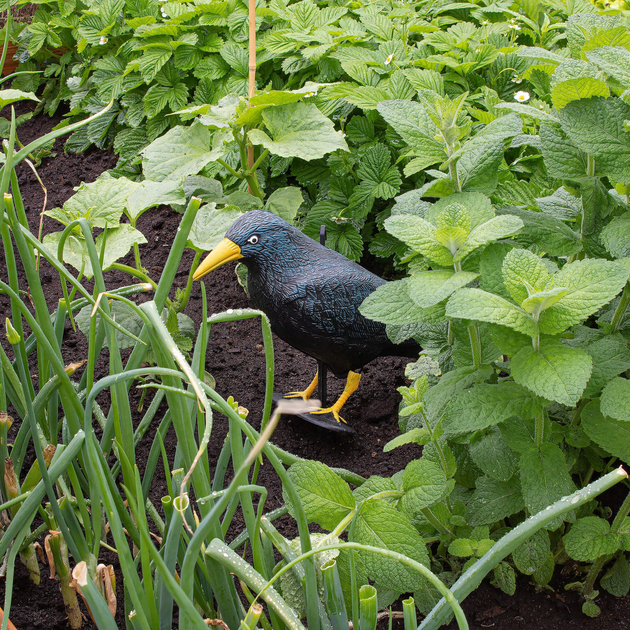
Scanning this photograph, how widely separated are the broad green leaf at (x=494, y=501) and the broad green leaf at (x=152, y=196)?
0.89 meters

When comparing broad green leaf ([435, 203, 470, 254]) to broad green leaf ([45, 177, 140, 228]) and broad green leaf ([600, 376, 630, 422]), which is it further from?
broad green leaf ([45, 177, 140, 228])

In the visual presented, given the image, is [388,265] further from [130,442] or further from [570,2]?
[130,442]

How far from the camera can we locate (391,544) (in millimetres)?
838

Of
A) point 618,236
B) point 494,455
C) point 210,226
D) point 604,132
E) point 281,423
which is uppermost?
point 604,132

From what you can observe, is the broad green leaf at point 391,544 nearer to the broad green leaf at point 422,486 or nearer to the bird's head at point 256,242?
the broad green leaf at point 422,486

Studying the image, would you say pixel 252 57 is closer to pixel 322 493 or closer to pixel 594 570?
pixel 322 493

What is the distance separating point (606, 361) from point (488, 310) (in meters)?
0.23

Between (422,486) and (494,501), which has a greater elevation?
(422,486)

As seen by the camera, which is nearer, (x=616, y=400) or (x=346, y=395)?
(x=616, y=400)

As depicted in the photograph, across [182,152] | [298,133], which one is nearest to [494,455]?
[298,133]

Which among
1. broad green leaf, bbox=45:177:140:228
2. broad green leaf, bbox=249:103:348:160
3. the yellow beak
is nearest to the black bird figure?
the yellow beak

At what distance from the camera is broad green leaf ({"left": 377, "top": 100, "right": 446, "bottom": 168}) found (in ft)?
3.37

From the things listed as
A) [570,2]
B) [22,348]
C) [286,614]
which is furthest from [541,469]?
[570,2]

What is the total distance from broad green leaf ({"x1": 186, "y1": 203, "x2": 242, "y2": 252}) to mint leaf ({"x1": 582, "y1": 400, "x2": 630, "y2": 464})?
36.3 inches
